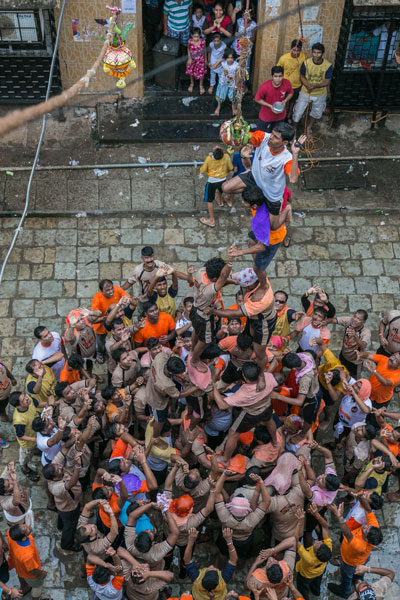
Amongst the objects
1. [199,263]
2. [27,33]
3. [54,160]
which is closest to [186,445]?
[199,263]

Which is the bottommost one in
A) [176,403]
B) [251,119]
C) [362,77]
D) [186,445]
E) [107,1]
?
[176,403]

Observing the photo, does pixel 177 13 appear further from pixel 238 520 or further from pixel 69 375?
pixel 238 520

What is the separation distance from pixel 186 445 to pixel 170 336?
168 cm

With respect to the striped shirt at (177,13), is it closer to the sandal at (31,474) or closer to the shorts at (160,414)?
the shorts at (160,414)

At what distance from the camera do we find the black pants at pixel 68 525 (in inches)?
345

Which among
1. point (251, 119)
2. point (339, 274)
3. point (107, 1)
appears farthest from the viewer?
point (251, 119)

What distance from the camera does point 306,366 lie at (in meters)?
8.88

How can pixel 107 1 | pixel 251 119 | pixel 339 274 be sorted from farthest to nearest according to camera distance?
pixel 251 119
pixel 107 1
pixel 339 274

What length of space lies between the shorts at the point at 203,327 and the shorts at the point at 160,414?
3.07 ft

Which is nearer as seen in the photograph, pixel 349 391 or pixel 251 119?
pixel 349 391

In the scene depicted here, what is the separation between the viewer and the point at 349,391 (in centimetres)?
907

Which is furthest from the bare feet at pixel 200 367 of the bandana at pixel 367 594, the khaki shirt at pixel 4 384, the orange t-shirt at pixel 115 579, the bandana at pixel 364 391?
the bandana at pixel 367 594

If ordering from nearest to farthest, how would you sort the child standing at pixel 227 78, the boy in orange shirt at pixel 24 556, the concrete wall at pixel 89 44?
the boy in orange shirt at pixel 24 556 → the child standing at pixel 227 78 → the concrete wall at pixel 89 44

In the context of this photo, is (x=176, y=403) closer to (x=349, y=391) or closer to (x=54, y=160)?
(x=349, y=391)
